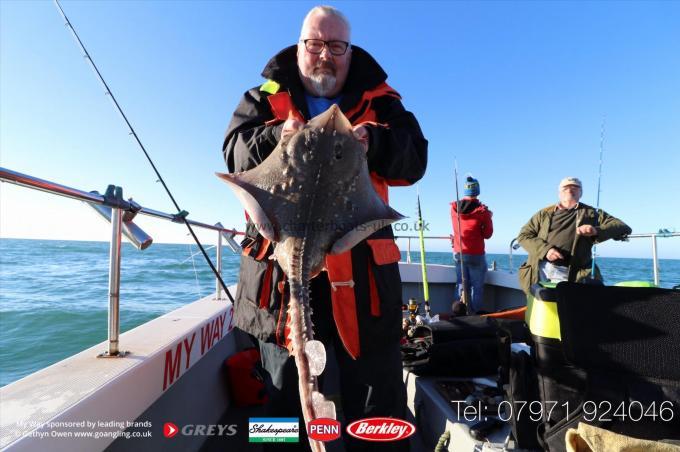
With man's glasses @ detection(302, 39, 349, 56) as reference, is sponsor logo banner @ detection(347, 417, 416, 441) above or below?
below

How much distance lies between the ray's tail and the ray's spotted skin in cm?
5

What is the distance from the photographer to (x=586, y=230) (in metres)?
4.41

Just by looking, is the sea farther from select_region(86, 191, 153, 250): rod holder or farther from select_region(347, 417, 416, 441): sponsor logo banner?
select_region(347, 417, 416, 441): sponsor logo banner

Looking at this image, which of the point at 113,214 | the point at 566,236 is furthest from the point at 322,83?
the point at 566,236

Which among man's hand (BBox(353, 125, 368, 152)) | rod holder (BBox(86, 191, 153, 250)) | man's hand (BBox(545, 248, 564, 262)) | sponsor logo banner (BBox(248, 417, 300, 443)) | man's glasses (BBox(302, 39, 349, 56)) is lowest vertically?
sponsor logo banner (BBox(248, 417, 300, 443))

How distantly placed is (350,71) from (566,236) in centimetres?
442

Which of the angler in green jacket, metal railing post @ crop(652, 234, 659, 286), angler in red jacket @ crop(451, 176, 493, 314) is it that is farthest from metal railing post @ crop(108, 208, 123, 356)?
metal railing post @ crop(652, 234, 659, 286)

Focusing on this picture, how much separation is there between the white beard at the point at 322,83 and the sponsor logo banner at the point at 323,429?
A: 1786 millimetres

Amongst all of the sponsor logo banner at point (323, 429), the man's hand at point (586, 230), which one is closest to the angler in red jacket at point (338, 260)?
the sponsor logo banner at point (323, 429)

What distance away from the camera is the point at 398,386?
191 centimetres

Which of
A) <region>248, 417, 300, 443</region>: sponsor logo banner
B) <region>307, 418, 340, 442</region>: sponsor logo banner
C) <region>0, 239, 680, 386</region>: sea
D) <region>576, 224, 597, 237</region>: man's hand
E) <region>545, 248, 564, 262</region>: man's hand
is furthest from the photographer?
<region>0, 239, 680, 386</region>: sea

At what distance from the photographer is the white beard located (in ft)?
6.71

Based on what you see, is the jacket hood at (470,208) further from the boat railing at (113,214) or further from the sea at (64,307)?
the boat railing at (113,214)

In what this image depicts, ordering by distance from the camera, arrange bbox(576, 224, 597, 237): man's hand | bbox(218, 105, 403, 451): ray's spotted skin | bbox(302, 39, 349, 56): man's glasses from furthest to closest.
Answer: bbox(576, 224, 597, 237): man's hand → bbox(302, 39, 349, 56): man's glasses → bbox(218, 105, 403, 451): ray's spotted skin
